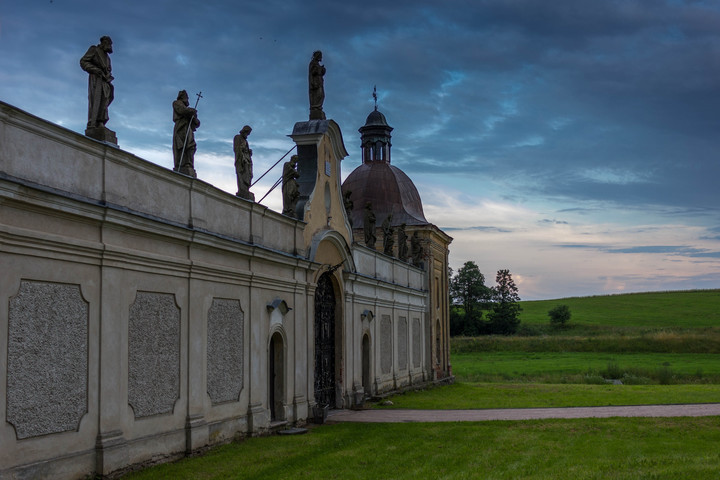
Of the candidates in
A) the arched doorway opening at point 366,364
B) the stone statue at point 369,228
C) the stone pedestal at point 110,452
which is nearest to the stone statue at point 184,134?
the stone pedestal at point 110,452

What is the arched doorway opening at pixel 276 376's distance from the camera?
20156mm

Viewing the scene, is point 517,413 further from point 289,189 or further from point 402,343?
point 402,343

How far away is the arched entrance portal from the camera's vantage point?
2389cm

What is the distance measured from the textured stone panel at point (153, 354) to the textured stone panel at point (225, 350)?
1.50 metres

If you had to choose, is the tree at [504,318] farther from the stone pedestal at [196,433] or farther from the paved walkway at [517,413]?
the stone pedestal at [196,433]

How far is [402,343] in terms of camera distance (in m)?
34.9

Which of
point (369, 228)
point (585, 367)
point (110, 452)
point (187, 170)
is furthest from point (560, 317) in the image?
point (110, 452)

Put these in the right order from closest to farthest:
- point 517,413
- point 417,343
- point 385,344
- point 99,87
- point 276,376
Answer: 1. point 99,87
2. point 276,376
3. point 517,413
4. point 385,344
5. point 417,343

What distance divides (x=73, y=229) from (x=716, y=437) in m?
14.8

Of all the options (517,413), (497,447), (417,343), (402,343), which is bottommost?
(517,413)

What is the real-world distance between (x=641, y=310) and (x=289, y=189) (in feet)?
285

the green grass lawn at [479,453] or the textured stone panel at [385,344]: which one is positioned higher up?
the textured stone panel at [385,344]

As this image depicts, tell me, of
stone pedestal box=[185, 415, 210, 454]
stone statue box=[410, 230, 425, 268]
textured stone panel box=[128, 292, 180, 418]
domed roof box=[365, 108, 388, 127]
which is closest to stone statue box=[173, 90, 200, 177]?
textured stone panel box=[128, 292, 180, 418]

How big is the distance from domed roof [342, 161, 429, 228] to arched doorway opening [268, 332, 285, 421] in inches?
850
